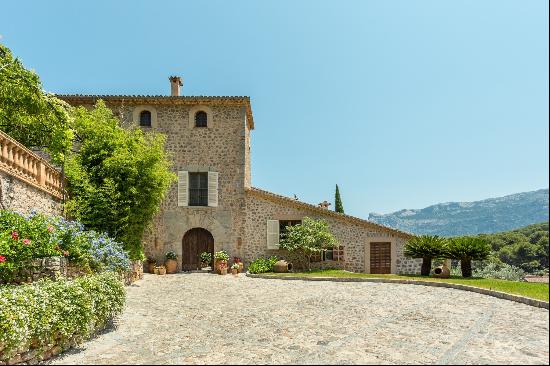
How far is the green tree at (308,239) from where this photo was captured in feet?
63.8

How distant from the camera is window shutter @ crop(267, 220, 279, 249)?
67.2 feet

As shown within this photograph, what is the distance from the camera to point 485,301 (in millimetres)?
10648

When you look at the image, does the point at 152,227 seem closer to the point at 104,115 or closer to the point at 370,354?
the point at 104,115

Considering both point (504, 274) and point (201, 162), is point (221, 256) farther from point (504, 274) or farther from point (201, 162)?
point (504, 274)

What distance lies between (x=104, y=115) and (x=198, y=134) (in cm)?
492

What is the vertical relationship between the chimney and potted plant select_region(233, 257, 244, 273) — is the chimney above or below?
above

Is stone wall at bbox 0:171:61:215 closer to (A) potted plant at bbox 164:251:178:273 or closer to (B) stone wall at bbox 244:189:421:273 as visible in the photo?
(A) potted plant at bbox 164:251:178:273

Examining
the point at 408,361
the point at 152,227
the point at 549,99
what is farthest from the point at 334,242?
the point at 549,99

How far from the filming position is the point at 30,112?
50.3 feet

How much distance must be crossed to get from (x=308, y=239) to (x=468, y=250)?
6.63 m

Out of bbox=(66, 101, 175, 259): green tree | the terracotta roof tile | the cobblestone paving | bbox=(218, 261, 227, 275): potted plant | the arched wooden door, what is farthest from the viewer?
the arched wooden door

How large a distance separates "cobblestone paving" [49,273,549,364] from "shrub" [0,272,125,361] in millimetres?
345

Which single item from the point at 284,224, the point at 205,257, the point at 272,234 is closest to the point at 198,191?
the point at 205,257

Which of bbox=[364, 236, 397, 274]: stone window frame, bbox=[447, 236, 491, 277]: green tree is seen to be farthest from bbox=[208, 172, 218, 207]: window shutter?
bbox=[447, 236, 491, 277]: green tree
